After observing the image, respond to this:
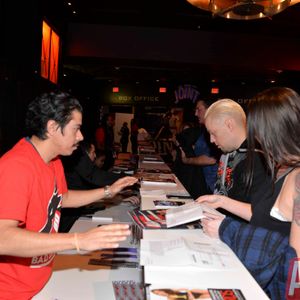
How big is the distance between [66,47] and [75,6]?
3.78ft

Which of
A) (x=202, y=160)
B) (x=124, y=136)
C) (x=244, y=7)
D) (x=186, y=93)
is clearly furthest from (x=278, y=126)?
(x=124, y=136)

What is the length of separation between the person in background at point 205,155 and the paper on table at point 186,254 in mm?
2547

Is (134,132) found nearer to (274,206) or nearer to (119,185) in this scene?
(119,185)

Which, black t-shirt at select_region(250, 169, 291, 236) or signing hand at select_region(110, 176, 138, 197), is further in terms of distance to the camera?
signing hand at select_region(110, 176, 138, 197)

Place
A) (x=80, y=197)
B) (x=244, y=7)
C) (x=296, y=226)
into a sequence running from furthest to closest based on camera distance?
(x=244, y=7) < (x=80, y=197) < (x=296, y=226)

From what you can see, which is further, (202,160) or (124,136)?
(124,136)

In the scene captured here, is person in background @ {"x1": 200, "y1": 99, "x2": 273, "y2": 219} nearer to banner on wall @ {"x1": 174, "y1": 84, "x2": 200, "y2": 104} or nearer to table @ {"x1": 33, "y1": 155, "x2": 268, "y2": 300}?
table @ {"x1": 33, "y1": 155, "x2": 268, "y2": 300}

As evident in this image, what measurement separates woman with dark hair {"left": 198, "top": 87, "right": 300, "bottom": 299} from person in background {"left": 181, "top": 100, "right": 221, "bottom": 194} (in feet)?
8.41

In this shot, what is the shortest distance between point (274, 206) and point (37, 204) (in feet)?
3.04

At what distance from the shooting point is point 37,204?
141cm

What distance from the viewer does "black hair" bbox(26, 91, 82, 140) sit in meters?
1.54

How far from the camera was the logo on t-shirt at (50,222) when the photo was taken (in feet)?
4.91

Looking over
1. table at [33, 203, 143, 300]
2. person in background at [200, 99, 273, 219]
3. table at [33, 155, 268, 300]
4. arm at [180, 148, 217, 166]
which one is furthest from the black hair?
arm at [180, 148, 217, 166]

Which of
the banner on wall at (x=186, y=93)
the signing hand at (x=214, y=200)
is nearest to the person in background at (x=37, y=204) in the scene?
the signing hand at (x=214, y=200)
